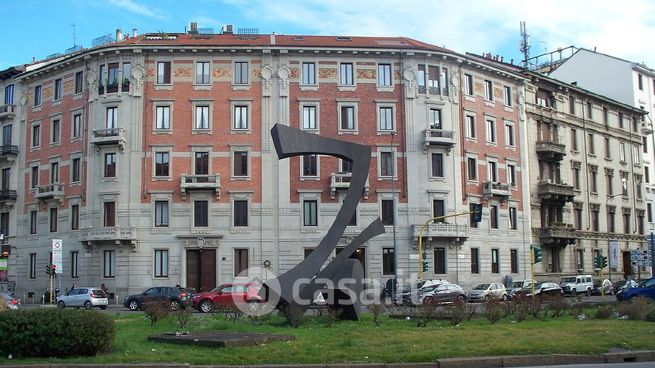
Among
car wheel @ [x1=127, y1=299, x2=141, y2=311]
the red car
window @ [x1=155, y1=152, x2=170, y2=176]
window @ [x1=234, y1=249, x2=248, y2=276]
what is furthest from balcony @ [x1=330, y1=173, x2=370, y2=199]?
car wheel @ [x1=127, y1=299, x2=141, y2=311]

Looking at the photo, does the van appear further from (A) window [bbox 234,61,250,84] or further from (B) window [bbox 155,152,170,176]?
(B) window [bbox 155,152,170,176]

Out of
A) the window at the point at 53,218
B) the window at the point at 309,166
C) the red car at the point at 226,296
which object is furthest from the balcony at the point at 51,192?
the red car at the point at 226,296

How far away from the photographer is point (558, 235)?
191 ft

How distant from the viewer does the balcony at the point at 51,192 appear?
5066 centimetres

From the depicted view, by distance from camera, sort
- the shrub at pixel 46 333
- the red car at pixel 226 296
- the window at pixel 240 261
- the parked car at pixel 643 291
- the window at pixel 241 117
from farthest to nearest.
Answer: the window at pixel 241 117, the window at pixel 240 261, the parked car at pixel 643 291, the red car at pixel 226 296, the shrub at pixel 46 333

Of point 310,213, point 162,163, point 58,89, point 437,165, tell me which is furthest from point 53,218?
point 437,165

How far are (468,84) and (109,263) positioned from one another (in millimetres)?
29555

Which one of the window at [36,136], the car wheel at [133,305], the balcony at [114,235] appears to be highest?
the window at [36,136]

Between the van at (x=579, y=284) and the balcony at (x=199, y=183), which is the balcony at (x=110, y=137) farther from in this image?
the van at (x=579, y=284)

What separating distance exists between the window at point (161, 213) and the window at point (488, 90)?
25.9 m

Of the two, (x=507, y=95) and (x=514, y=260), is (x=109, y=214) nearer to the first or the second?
(x=514, y=260)

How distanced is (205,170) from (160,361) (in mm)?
36340

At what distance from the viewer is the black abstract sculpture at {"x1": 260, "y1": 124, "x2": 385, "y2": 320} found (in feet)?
68.3

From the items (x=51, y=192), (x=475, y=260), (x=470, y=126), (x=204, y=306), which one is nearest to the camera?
(x=204, y=306)
